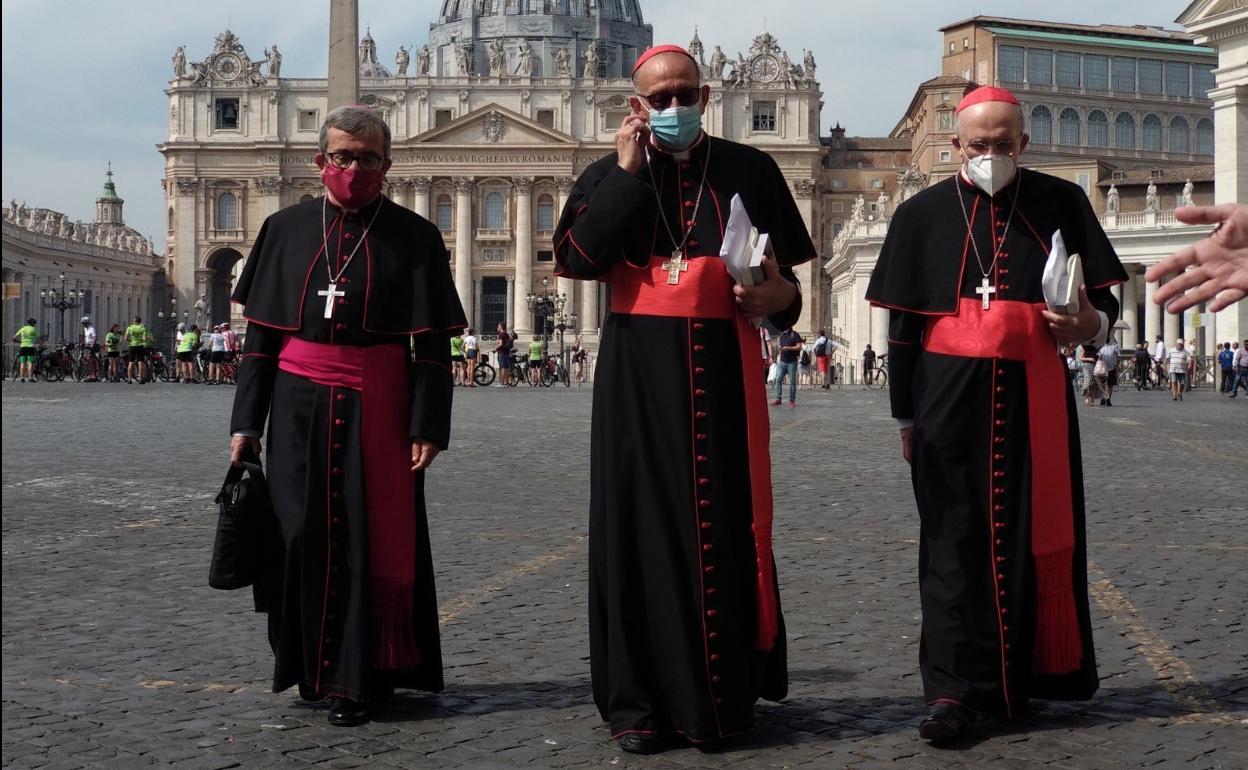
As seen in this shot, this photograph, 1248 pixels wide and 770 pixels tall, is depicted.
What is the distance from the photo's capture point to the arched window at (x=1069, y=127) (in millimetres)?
81438

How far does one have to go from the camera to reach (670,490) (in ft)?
13.5

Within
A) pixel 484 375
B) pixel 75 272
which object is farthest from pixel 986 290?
pixel 75 272

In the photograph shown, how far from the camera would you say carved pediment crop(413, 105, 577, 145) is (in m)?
82.1

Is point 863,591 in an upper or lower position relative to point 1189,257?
lower

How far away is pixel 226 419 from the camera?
19031 mm

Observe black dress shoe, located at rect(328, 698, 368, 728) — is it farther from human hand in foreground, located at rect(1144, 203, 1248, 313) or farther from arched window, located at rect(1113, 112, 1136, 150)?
arched window, located at rect(1113, 112, 1136, 150)

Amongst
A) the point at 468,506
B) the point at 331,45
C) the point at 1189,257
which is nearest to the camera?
the point at 1189,257

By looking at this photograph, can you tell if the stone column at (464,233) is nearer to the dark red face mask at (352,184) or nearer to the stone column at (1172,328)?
the stone column at (1172,328)

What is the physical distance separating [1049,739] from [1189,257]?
1354 millimetres

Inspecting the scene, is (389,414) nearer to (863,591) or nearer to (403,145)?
(863,591)

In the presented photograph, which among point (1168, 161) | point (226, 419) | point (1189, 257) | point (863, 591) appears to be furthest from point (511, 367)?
point (1168, 161)

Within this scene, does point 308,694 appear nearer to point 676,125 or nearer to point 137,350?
point 676,125

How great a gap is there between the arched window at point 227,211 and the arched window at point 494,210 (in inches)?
482

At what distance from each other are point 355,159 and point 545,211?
79523 millimetres
